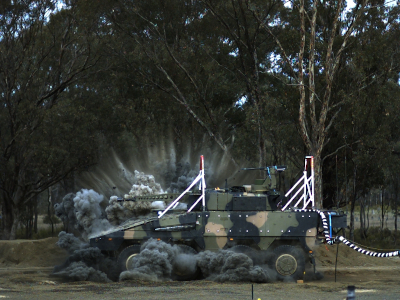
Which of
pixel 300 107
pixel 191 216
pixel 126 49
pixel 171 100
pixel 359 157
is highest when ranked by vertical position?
pixel 126 49

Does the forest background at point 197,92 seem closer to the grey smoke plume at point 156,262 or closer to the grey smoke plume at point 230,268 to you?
the grey smoke plume at point 230,268

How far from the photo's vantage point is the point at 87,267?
57.7 ft

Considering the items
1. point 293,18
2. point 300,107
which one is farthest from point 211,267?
point 293,18

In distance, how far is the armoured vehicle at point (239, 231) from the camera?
1767cm

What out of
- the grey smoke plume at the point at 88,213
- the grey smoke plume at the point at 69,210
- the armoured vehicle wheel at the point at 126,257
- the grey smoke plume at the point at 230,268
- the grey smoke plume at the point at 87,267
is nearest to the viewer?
the grey smoke plume at the point at 230,268

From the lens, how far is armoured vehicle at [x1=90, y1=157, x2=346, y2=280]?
696 inches

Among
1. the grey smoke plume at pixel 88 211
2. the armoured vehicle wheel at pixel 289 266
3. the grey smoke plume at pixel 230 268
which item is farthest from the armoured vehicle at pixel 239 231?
the grey smoke plume at pixel 88 211

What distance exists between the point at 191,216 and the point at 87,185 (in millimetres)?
20236

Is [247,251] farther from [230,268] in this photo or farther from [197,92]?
[197,92]

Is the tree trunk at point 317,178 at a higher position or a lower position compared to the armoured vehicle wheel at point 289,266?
higher

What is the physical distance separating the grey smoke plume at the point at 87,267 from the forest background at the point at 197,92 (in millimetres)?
14147

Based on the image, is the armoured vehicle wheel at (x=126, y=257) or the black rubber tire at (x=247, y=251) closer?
the armoured vehicle wheel at (x=126, y=257)

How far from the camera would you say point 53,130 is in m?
33.9

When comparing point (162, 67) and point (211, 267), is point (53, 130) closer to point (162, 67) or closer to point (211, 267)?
point (162, 67)
